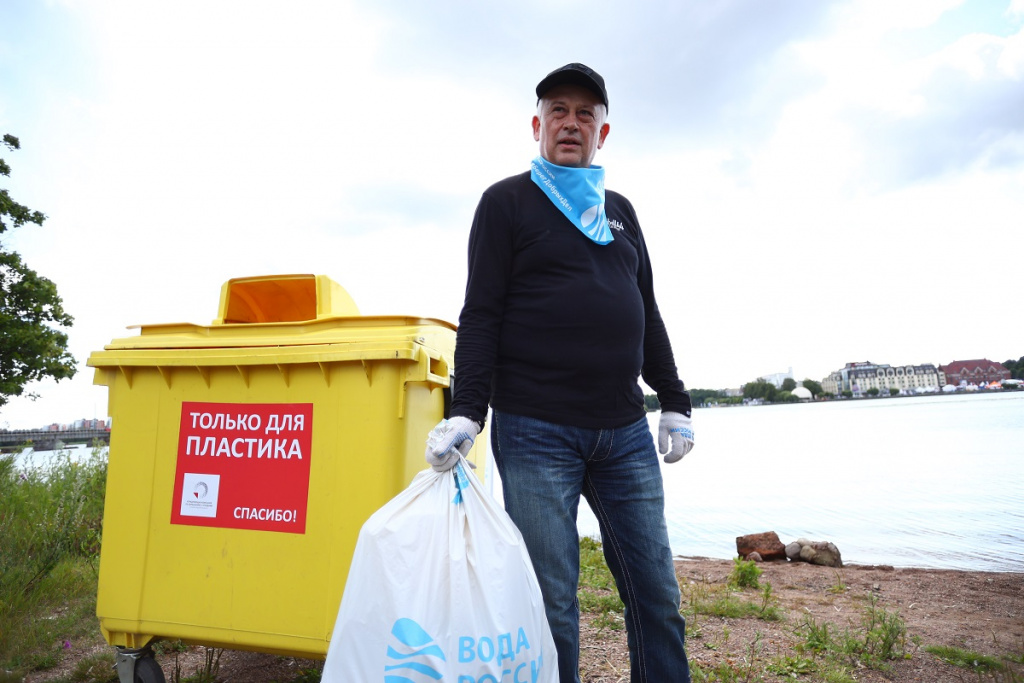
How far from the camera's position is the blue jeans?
5.32 ft

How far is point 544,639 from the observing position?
58.0 inches

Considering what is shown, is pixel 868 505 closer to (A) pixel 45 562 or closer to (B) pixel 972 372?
(A) pixel 45 562

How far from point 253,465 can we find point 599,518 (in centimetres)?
111

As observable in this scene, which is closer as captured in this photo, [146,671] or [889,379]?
[146,671]

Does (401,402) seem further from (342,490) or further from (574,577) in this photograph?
(574,577)

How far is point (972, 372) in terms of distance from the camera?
3179 inches

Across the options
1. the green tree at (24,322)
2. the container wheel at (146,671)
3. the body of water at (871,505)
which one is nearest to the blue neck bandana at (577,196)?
the container wheel at (146,671)

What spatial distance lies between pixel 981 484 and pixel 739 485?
3820 millimetres

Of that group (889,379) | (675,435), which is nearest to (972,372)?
(889,379)

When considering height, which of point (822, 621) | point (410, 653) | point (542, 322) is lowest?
point (822, 621)

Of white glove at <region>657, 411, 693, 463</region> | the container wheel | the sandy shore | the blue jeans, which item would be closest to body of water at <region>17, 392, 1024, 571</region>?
the sandy shore

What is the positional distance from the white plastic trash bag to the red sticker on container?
615 mm

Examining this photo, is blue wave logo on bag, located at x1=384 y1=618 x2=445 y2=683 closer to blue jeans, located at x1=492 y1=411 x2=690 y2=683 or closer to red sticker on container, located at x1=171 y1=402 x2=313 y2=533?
blue jeans, located at x1=492 y1=411 x2=690 y2=683

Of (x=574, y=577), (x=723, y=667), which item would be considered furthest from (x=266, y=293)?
(x=723, y=667)
